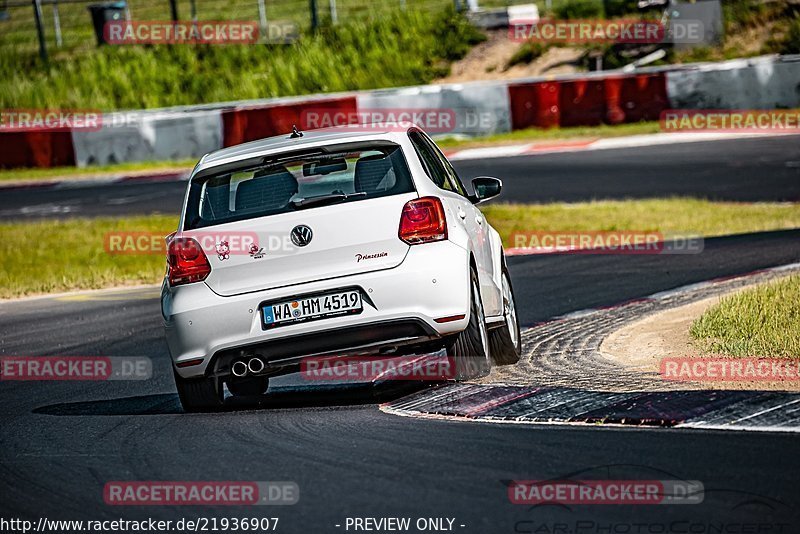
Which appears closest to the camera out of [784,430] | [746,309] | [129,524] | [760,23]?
[129,524]

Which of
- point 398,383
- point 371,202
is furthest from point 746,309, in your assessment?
point 371,202

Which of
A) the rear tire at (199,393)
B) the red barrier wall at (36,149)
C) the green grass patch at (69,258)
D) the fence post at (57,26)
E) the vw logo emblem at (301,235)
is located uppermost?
the fence post at (57,26)

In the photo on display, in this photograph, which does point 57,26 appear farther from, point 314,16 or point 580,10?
point 580,10

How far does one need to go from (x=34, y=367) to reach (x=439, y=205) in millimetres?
4247

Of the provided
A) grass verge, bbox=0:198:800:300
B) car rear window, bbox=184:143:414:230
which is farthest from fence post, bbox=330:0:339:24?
car rear window, bbox=184:143:414:230

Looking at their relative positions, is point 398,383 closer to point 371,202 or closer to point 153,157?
point 371,202

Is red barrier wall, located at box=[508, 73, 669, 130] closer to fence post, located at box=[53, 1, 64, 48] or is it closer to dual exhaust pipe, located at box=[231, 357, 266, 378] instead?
fence post, located at box=[53, 1, 64, 48]

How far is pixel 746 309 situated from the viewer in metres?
9.55

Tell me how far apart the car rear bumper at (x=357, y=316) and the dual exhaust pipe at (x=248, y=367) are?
5 centimetres

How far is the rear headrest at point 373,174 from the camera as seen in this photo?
25.5ft

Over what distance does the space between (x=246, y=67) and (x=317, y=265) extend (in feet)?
108
